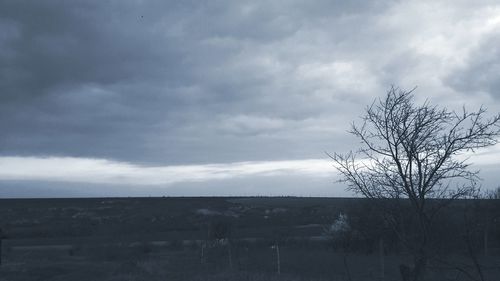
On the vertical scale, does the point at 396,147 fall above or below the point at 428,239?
above

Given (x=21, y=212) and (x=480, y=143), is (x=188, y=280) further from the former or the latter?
(x=21, y=212)

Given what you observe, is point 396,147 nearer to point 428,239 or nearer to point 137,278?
point 428,239

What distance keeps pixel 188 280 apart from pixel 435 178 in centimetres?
1383

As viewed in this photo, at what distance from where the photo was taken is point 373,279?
812 inches

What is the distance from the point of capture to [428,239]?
740 cm

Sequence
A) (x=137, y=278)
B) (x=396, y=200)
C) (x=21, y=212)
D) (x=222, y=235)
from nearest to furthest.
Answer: (x=396, y=200), (x=137, y=278), (x=222, y=235), (x=21, y=212)

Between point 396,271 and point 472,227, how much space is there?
17833mm

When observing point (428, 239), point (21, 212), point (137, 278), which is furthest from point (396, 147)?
point (21, 212)

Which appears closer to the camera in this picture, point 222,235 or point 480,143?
point 480,143

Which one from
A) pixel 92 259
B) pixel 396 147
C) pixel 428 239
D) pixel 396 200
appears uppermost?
pixel 396 147

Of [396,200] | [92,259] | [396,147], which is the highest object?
[396,147]

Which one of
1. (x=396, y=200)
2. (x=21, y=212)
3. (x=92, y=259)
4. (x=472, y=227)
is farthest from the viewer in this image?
(x=21, y=212)

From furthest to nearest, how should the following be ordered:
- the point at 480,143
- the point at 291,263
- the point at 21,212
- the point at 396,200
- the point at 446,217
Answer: the point at 21,212 → the point at 291,263 → the point at 446,217 → the point at 396,200 → the point at 480,143

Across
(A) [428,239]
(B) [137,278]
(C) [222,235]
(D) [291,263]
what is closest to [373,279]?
(D) [291,263]
